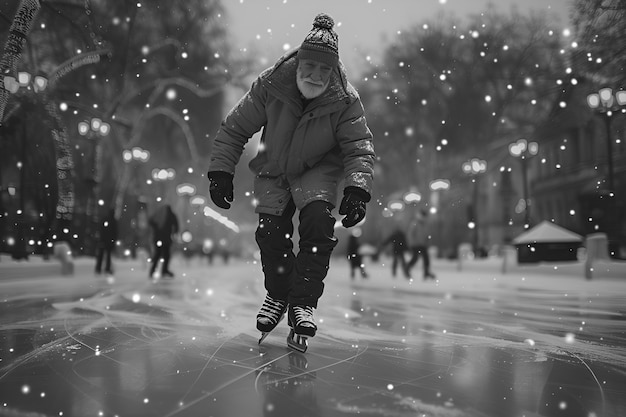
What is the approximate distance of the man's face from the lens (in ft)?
9.02

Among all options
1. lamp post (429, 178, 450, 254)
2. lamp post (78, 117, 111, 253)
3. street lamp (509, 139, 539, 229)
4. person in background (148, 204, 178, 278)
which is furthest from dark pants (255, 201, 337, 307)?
lamp post (429, 178, 450, 254)

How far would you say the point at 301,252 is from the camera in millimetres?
2863

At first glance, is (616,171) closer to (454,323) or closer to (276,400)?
(454,323)

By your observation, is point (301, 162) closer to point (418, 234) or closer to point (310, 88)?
point (310, 88)

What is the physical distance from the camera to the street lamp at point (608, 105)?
418 centimetres

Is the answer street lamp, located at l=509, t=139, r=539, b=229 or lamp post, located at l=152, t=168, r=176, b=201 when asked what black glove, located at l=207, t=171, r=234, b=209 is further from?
street lamp, located at l=509, t=139, r=539, b=229

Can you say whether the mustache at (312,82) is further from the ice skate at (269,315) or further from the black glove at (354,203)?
the ice skate at (269,315)

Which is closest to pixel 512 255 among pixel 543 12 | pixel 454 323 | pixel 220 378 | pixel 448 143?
pixel 448 143

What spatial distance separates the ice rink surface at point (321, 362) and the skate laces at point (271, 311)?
0.48ft

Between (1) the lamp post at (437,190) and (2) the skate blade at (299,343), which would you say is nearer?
(2) the skate blade at (299,343)

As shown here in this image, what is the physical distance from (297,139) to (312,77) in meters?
0.33

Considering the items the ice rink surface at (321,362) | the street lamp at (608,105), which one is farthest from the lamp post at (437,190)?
the ice rink surface at (321,362)

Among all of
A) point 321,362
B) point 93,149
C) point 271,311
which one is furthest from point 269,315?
point 93,149

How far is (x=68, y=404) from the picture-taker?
1.73 meters
